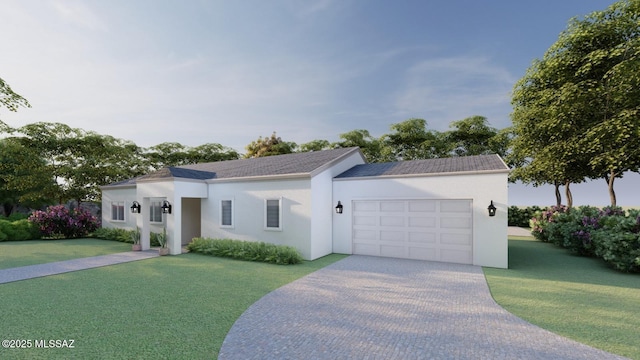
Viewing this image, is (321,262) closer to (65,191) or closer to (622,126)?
(622,126)

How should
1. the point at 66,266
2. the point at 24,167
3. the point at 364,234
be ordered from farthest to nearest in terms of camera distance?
the point at 24,167 < the point at 364,234 < the point at 66,266

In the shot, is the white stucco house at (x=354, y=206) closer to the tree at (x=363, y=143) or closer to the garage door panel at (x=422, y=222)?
the garage door panel at (x=422, y=222)

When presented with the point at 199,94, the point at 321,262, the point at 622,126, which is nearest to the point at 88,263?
the point at 321,262

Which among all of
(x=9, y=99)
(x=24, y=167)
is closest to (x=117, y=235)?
(x=9, y=99)

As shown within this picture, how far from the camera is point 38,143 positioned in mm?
20344

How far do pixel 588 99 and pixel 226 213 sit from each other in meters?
19.6

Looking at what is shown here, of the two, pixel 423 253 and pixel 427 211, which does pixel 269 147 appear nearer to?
pixel 427 211

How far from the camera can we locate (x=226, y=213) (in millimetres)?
13422

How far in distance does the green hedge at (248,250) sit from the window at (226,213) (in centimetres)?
117

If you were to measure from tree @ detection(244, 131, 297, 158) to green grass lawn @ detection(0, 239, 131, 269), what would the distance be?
2431 centimetres

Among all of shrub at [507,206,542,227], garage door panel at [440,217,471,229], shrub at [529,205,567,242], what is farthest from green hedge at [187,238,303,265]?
shrub at [507,206,542,227]

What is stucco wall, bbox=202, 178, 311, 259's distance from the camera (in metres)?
11.2

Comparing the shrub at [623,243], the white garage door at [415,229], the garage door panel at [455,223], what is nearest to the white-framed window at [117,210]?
the white garage door at [415,229]

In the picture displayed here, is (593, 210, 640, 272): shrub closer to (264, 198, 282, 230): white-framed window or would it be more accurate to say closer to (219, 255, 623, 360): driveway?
(219, 255, 623, 360): driveway
